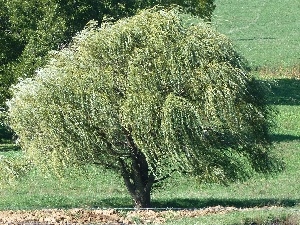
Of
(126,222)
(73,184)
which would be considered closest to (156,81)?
(126,222)

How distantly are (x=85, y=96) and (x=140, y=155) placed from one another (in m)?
2.06

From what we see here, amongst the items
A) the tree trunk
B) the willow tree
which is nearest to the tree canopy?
the tree trunk

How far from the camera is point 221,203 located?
22.2 meters

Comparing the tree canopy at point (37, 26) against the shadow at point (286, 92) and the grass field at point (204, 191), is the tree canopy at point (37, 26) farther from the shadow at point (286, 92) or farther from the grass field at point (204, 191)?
the shadow at point (286, 92)

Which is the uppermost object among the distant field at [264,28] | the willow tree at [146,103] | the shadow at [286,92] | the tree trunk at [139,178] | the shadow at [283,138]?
the willow tree at [146,103]

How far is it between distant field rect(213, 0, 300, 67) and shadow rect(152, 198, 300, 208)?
107 feet

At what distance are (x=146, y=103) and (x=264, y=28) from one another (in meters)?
53.4

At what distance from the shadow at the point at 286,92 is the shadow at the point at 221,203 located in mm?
20727

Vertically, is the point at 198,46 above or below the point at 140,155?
above

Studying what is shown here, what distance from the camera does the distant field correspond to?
5809 cm

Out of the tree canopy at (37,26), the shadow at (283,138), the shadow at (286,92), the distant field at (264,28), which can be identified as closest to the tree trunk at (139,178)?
the tree canopy at (37,26)

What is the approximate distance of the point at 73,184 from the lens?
26359 millimetres

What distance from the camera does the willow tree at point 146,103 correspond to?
19.0 metres

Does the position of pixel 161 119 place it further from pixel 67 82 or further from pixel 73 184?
pixel 73 184
